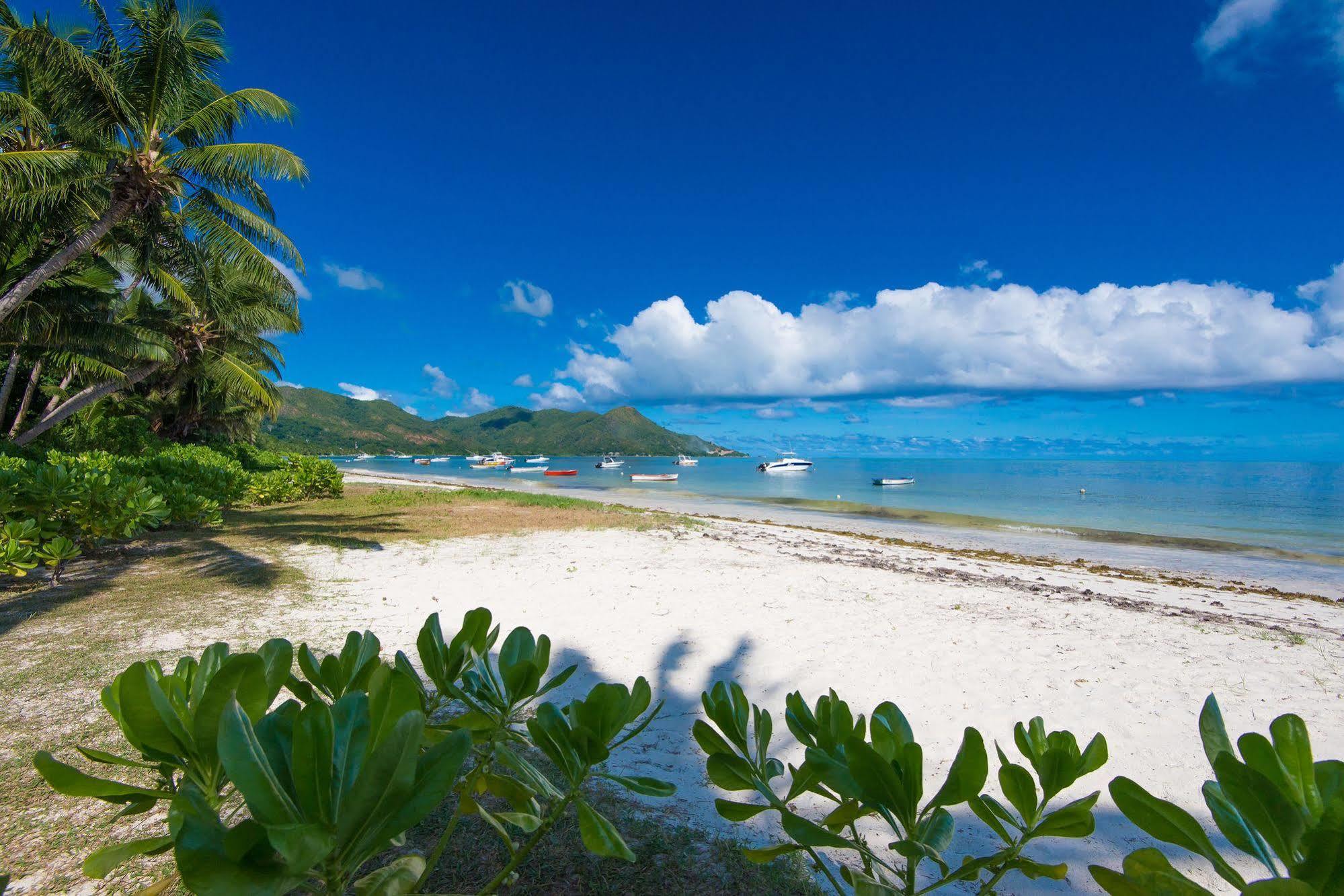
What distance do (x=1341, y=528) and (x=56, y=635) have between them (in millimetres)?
27504

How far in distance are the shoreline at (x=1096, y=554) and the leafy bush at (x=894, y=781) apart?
39.8 ft

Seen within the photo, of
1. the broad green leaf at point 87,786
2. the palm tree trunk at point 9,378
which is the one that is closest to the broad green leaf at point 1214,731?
the broad green leaf at point 87,786

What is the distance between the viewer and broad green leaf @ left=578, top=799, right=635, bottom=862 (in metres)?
0.69

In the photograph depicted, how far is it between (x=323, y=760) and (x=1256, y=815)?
0.91 meters

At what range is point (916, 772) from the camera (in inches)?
30.3

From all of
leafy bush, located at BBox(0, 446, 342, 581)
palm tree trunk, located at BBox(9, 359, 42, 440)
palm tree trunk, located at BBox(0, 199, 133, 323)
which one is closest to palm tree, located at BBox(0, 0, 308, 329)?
palm tree trunk, located at BBox(0, 199, 133, 323)

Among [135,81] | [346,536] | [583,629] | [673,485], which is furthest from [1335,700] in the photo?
[673,485]

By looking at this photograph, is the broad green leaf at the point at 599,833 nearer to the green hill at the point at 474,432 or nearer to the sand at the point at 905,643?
the sand at the point at 905,643

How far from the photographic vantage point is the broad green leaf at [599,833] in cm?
69

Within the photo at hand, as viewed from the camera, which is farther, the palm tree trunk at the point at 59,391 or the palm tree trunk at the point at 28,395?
the palm tree trunk at the point at 59,391

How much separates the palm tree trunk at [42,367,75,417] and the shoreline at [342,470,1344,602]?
17504 millimetres

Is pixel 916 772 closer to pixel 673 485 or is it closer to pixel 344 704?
pixel 344 704

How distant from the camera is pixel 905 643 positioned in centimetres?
477

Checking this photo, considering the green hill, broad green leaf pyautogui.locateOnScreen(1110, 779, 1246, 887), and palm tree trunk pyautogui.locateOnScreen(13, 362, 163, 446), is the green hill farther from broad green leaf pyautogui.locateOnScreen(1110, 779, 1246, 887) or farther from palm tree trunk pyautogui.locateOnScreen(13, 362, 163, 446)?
broad green leaf pyautogui.locateOnScreen(1110, 779, 1246, 887)
